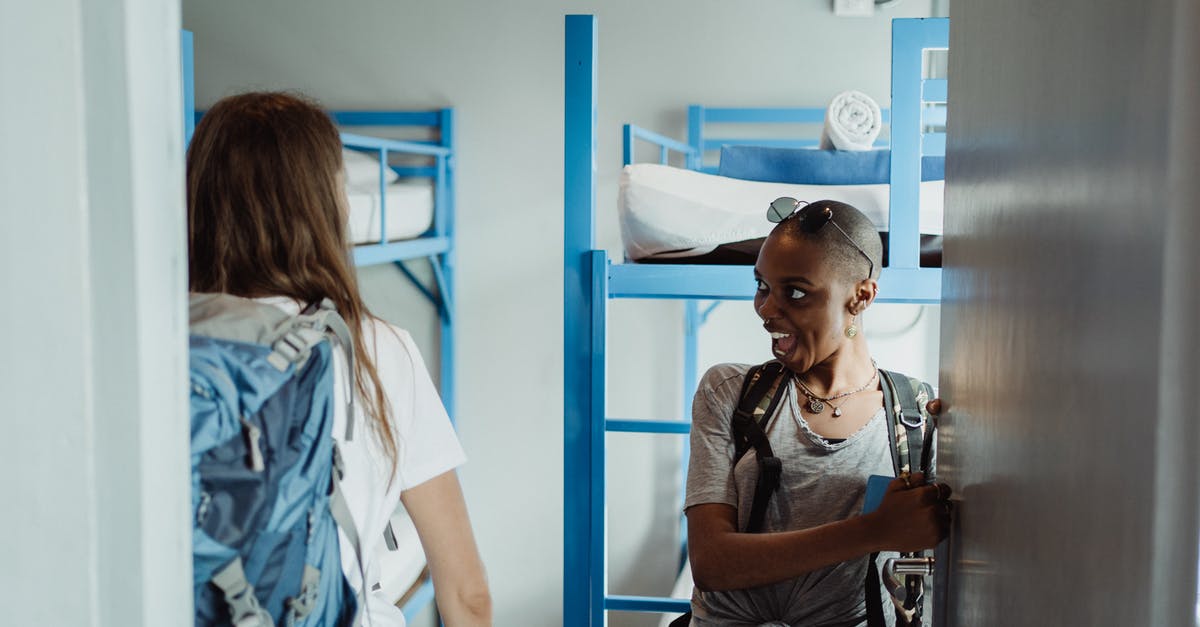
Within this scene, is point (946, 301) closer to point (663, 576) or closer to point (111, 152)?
point (111, 152)

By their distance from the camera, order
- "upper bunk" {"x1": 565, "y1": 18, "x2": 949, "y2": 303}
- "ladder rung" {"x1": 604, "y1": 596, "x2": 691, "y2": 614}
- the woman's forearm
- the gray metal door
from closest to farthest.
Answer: the gray metal door < the woman's forearm < "upper bunk" {"x1": 565, "y1": 18, "x2": 949, "y2": 303} < "ladder rung" {"x1": 604, "y1": 596, "x2": 691, "y2": 614}

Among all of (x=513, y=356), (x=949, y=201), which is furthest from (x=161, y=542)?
(x=513, y=356)

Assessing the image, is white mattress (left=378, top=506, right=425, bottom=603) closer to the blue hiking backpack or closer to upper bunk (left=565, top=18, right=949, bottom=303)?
upper bunk (left=565, top=18, right=949, bottom=303)

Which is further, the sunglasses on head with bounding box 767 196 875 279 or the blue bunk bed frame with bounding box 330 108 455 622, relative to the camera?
the blue bunk bed frame with bounding box 330 108 455 622

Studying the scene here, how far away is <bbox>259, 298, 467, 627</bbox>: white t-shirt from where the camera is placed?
97 centimetres

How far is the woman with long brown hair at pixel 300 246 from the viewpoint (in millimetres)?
1022

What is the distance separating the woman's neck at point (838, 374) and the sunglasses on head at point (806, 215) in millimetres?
148

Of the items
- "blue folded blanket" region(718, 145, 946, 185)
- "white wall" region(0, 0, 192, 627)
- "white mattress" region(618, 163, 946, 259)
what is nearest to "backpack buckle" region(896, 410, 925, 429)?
"white mattress" region(618, 163, 946, 259)

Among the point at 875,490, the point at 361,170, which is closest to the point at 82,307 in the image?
the point at 875,490

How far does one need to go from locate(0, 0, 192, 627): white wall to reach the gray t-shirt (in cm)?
99

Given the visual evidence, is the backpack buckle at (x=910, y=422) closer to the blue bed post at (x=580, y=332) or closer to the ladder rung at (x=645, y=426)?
the blue bed post at (x=580, y=332)

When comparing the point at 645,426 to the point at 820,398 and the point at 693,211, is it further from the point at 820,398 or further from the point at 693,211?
the point at 820,398

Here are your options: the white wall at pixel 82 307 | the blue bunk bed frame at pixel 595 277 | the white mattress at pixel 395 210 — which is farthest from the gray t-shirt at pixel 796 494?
the white mattress at pixel 395 210

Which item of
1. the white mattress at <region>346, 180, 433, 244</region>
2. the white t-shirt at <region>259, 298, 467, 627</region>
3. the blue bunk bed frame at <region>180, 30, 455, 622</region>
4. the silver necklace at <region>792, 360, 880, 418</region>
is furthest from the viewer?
the blue bunk bed frame at <region>180, 30, 455, 622</region>
